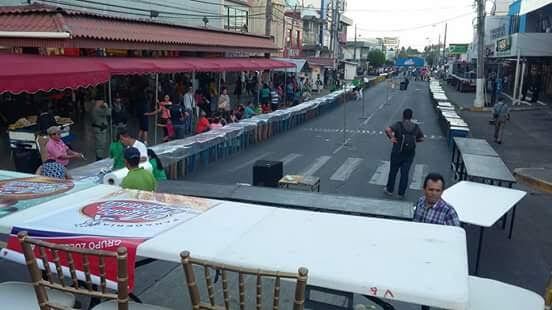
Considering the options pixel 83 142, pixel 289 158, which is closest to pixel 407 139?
pixel 289 158

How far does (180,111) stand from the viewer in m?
15.0

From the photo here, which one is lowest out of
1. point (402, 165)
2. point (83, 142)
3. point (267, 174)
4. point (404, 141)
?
point (83, 142)

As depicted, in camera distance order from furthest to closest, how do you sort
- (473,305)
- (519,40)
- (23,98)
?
(519,40)
(23,98)
(473,305)

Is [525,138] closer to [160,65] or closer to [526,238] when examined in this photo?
[526,238]

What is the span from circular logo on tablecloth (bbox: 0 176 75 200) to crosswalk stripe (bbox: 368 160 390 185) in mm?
7646

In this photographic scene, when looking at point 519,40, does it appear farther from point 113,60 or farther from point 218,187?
point 218,187

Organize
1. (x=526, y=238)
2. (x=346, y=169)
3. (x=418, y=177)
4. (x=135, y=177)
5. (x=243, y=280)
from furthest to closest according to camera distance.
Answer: (x=346, y=169) → (x=418, y=177) → (x=526, y=238) → (x=135, y=177) → (x=243, y=280)

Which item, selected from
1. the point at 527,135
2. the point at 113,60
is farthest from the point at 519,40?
the point at 113,60

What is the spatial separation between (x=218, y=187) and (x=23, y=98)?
1210 cm

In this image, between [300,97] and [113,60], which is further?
[300,97]

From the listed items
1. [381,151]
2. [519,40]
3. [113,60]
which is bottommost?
[381,151]

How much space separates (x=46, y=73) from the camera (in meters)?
9.77

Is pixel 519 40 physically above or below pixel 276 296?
above

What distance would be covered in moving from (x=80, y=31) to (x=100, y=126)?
278cm
